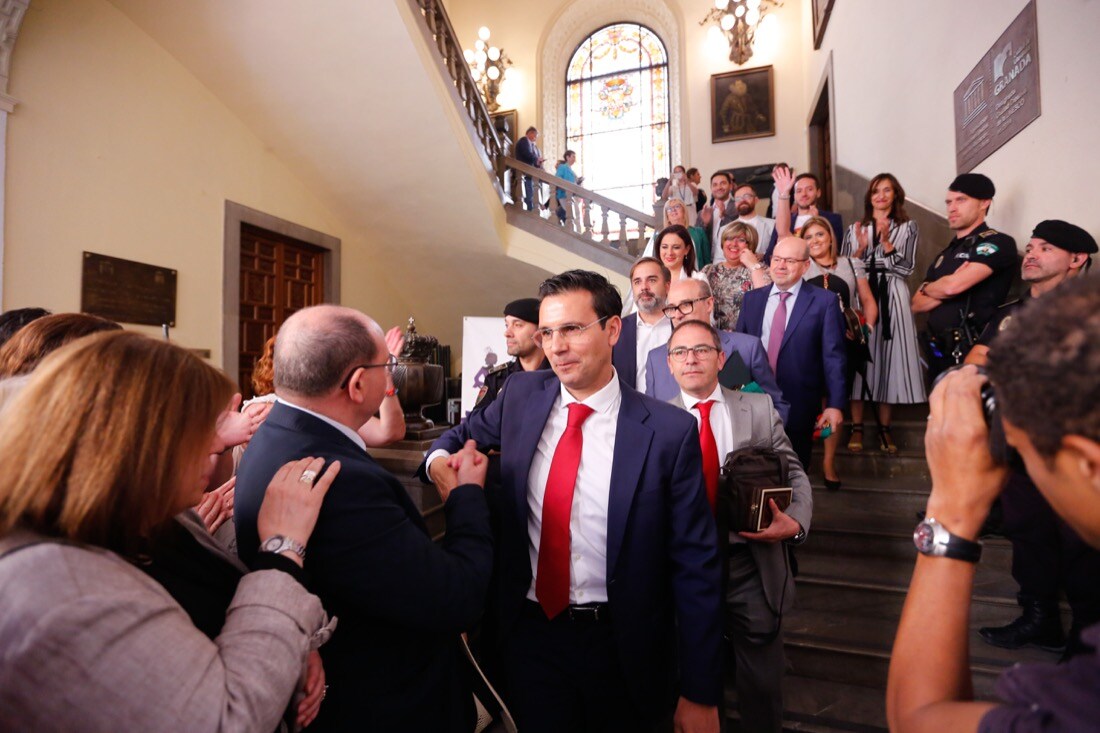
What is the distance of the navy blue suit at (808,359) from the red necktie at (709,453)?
123 centimetres

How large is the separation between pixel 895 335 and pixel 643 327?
190 centimetres

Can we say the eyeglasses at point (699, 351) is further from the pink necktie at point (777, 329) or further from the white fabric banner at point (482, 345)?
the white fabric banner at point (482, 345)

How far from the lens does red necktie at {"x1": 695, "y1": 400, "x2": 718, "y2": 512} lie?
196 cm

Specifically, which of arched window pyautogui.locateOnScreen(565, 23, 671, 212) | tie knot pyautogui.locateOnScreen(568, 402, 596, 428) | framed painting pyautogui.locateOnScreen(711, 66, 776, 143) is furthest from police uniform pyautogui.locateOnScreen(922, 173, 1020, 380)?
arched window pyautogui.locateOnScreen(565, 23, 671, 212)

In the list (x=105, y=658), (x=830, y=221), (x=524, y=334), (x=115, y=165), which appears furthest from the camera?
(x=830, y=221)

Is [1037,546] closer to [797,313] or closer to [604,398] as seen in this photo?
[797,313]

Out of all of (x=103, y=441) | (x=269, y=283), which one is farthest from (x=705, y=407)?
(x=269, y=283)

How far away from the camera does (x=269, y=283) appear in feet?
22.7

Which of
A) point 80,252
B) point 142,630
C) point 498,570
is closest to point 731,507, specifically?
point 498,570

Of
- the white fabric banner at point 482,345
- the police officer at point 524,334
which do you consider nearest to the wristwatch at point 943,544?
the police officer at point 524,334

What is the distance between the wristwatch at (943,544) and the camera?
78 centimetres

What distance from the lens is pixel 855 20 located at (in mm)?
6695

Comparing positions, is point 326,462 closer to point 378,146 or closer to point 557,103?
point 378,146

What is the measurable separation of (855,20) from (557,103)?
6541mm
